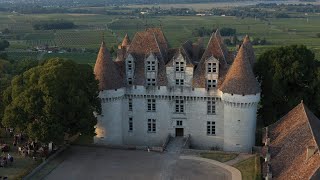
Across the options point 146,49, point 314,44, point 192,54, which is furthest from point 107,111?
point 314,44

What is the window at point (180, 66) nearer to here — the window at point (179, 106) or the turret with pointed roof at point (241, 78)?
the window at point (179, 106)

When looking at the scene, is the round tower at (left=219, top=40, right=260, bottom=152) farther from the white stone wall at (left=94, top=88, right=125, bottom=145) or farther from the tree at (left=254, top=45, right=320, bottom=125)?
→ the white stone wall at (left=94, top=88, right=125, bottom=145)

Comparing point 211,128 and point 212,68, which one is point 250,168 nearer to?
point 211,128

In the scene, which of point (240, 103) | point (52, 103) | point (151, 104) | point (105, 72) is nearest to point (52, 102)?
point (52, 103)

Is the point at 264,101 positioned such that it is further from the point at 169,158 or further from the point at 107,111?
the point at 107,111

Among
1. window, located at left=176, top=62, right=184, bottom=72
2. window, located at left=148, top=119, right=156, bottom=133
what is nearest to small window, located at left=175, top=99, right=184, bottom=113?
window, located at left=148, top=119, right=156, bottom=133
